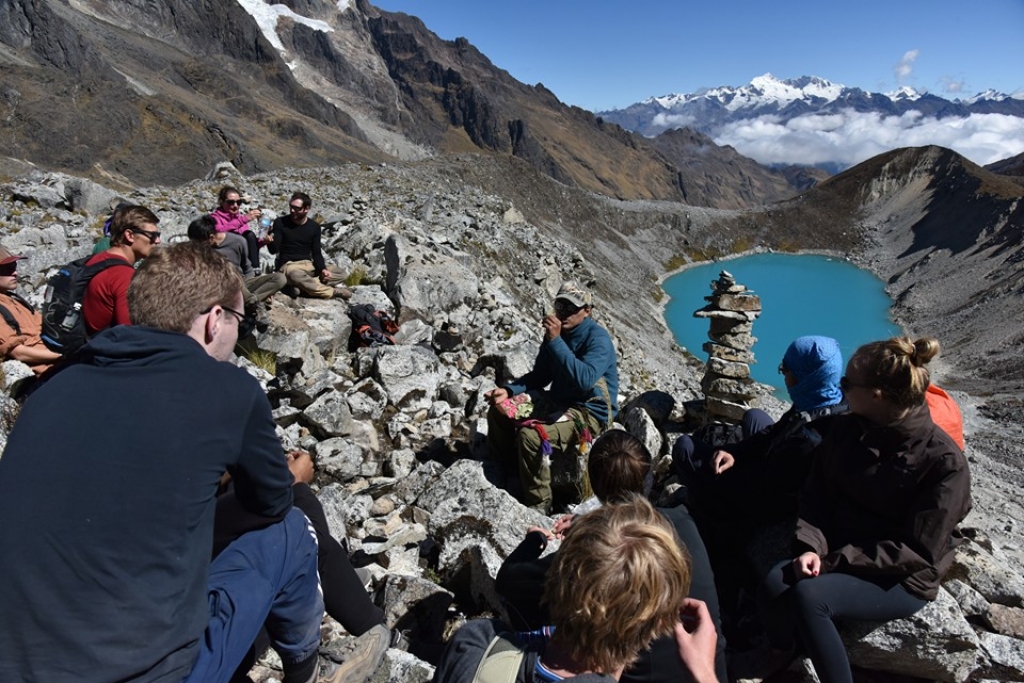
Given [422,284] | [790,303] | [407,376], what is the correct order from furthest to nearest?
[790,303] < [422,284] < [407,376]

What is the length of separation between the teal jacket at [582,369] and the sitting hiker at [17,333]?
17.5 feet

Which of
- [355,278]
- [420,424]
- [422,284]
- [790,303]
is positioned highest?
[790,303]

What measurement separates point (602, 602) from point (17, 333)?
7307 millimetres

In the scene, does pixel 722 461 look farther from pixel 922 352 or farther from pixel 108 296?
pixel 108 296

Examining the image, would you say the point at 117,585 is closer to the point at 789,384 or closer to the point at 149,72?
the point at 789,384

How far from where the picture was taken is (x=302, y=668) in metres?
3.26

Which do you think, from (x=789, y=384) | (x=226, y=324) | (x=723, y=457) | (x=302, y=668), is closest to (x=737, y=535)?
(x=723, y=457)

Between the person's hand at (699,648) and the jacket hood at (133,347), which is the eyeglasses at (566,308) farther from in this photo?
the jacket hood at (133,347)

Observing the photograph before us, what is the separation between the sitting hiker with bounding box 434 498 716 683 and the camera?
2.23 m

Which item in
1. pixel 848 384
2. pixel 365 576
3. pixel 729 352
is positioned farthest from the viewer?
pixel 729 352

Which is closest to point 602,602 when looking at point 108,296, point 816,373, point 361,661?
point 361,661

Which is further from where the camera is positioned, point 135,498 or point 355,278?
point 355,278

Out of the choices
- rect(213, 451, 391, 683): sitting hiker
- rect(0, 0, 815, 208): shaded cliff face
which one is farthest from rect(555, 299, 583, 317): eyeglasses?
rect(0, 0, 815, 208): shaded cliff face

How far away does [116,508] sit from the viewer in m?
2.16
